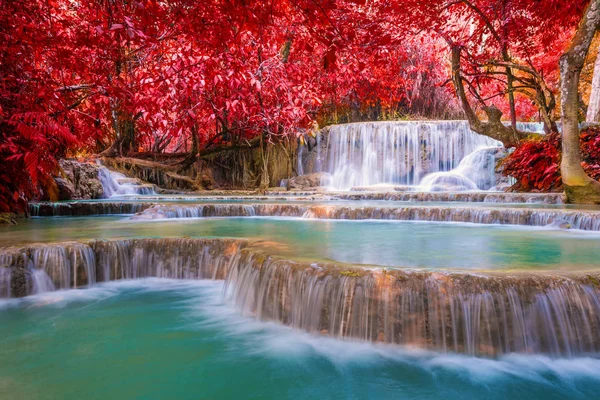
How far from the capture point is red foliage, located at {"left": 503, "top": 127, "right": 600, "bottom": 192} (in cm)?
898

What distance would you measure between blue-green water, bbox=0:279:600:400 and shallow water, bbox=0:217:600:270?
2.37 ft

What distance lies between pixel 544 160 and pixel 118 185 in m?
11.9

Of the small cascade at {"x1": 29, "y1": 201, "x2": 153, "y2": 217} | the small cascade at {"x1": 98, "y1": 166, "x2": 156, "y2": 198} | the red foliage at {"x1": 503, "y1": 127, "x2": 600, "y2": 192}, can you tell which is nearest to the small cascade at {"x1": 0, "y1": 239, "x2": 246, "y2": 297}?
the small cascade at {"x1": 29, "y1": 201, "x2": 153, "y2": 217}

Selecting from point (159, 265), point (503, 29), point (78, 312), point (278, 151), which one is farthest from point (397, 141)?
point (78, 312)

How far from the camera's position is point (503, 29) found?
32.5 ft

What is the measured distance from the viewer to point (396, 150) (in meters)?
14.9

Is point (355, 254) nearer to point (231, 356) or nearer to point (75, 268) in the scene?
point (231, 356)

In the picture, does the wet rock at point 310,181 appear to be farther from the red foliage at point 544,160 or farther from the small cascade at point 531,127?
the small cascade at point 531,127

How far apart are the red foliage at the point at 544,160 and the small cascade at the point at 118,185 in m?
10.5

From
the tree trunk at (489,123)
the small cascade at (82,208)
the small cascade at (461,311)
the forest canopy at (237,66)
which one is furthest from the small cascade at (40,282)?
the tree trunk at (489,123)

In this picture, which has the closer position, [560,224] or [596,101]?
[560,224]

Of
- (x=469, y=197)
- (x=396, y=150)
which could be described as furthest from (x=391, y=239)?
(x=396, y=150)

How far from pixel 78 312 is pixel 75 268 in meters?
0.71

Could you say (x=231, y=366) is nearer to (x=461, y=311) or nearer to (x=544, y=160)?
(x=461, y=311)
